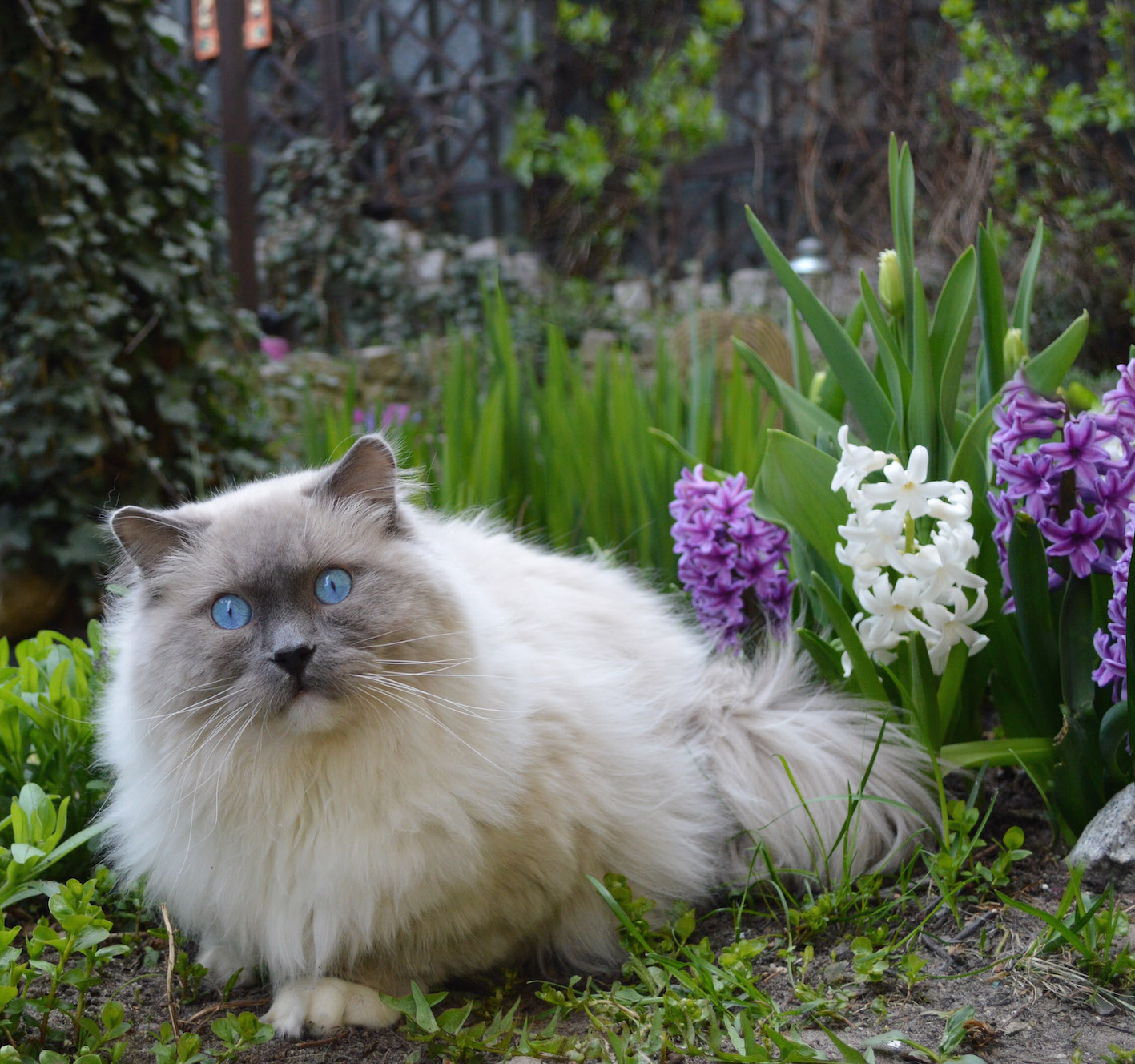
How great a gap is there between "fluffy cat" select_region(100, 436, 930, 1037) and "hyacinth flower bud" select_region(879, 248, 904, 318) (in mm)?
878

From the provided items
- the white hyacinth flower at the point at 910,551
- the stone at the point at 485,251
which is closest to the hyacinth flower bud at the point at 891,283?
the white hyacinth flower at the point at 910,551

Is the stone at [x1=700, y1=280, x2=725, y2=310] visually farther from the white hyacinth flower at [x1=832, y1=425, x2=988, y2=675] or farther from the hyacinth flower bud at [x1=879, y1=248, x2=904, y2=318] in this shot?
the white hyacinth flower at [x1=832, y1=425, x2=988, y2=675]

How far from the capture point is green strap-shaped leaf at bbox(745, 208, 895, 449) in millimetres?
1943

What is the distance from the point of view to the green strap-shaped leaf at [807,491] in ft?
6.03

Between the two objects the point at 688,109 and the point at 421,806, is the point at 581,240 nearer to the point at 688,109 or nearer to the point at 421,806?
the point at 688,109

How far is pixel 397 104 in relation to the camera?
9.67 metres

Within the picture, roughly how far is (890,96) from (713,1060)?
26.5ft

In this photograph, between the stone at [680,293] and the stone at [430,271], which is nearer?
the stone at [680,293]

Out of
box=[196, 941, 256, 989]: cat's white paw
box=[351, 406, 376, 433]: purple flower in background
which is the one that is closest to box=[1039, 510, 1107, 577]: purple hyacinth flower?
box=[196, 941, 256, 989]: cat's white paw

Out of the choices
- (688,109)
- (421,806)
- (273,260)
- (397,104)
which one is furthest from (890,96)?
(421,806)

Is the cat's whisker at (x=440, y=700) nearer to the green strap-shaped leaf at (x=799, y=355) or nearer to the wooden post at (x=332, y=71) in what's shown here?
the green strap-shaped leaf at (x=799, y=355)

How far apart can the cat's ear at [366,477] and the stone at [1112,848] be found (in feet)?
4.16

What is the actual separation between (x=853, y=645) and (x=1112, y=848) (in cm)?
52

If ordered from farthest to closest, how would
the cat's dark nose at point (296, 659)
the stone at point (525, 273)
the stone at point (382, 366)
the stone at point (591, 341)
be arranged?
the stone at point (525, 273)
the stone at point (591, 341)
the stone at point (382, 366)
the cat's dark nose at point (296, 659)
